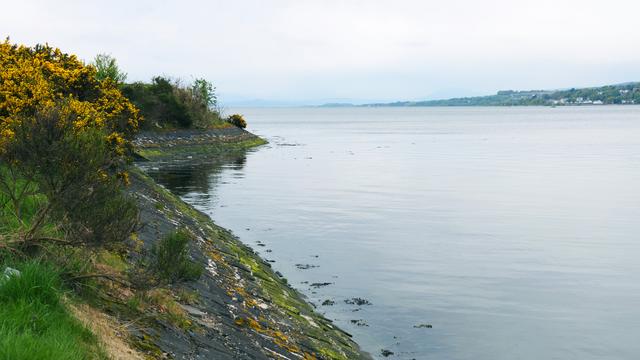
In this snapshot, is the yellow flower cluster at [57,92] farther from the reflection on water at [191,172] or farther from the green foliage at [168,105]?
the green foliage at [168,105]

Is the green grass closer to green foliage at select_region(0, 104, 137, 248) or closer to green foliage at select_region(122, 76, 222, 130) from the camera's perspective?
green foliage at select_region(0, 104, 137, 248)

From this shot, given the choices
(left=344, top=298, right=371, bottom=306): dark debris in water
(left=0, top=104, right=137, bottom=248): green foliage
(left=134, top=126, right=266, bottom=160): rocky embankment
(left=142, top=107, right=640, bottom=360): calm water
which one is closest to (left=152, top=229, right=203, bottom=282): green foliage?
(left=0, top=104, right=137, bottom=248): green foliage

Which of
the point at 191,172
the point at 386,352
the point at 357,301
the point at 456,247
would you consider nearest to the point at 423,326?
the point at 386,352

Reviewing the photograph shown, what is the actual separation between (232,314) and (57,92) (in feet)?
41.3

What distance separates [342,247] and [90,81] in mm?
12023

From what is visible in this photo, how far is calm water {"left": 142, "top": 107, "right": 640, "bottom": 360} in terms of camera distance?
1708 centimetres

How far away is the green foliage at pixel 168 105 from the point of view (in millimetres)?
69188

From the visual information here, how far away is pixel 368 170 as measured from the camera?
192 ft

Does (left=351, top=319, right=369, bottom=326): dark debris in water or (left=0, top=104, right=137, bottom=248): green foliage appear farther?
(left=351, top=319, right=369, bottom=326): dark debris in water

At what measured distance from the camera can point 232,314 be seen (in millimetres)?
12602

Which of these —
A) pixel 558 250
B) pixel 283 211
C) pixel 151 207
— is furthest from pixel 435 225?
pixel 151 207

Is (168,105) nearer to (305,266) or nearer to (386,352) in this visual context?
(305,266)

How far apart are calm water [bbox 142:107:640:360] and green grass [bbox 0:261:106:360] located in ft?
31.5

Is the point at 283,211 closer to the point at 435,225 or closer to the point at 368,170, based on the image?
the point at 435,225
